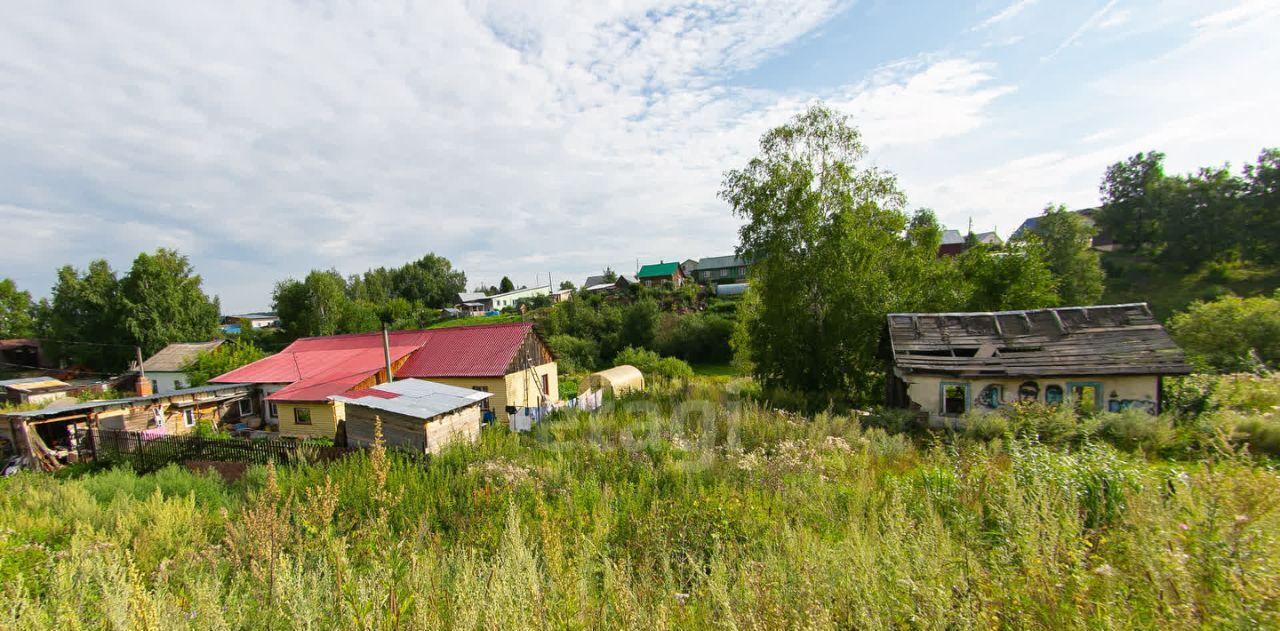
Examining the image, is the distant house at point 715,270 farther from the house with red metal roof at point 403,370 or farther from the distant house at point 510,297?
the house with red metal roof at point 403,370

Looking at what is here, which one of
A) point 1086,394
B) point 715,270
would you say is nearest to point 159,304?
point 1086,394

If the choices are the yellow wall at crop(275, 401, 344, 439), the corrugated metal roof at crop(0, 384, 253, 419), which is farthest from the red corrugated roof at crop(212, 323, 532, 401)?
the corrugated metal roof at crop(0, 384, 253, 419)

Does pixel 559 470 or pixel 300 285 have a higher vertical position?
pixel 300 285

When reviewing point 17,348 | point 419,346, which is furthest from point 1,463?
point 17,348

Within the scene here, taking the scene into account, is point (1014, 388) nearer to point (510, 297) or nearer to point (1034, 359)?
point (1034, 359)

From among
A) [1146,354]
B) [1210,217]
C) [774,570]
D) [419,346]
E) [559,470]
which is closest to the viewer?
[774,570]

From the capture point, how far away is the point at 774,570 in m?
3.43

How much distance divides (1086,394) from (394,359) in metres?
24.9

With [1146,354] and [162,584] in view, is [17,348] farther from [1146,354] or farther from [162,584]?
[1146,354]

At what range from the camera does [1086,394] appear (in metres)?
11.8

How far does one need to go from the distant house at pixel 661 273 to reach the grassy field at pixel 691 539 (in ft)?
211

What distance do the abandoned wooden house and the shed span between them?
12.2 meters

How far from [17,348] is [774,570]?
7547cm

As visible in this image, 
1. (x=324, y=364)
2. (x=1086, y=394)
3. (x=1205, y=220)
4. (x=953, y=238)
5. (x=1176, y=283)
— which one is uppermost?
(x=953, y=238)
